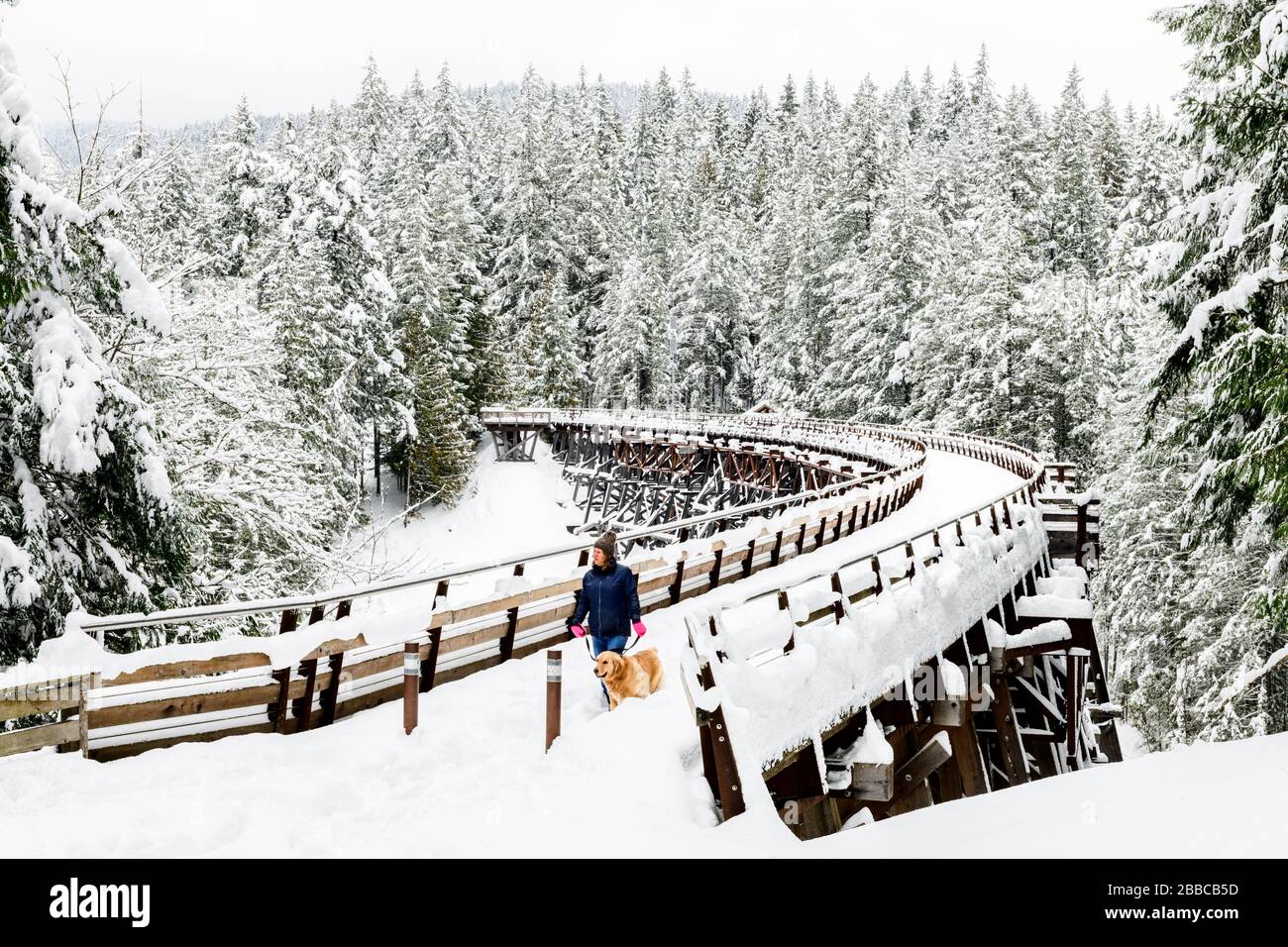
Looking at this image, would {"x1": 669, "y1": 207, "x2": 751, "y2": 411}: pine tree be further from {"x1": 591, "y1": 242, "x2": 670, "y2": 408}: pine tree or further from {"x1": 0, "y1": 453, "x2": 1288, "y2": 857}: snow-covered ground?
{"x1": 0, "y1": 453, "x2": 1288, "y2": 857}: snow-covered ground

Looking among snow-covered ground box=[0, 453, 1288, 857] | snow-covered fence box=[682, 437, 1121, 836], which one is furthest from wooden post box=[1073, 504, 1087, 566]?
snow-covered ground box=[0, 453, 1288, 857]

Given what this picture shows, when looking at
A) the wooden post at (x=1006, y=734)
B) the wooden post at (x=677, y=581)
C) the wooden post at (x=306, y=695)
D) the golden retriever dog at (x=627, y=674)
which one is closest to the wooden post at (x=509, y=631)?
the golden retriever dog at (x=627, y=674)

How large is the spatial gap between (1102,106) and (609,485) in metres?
58.7

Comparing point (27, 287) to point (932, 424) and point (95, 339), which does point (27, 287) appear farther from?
point (932, 424)

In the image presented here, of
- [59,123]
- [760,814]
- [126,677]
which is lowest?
[760,814]

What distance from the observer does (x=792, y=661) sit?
297 inches

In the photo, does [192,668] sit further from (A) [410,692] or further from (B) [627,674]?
(B) [627,674]

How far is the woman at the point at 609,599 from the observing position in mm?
8016

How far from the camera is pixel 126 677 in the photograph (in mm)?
6855

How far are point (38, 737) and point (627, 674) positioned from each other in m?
4.34

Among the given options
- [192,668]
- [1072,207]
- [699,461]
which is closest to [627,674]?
[192,668]

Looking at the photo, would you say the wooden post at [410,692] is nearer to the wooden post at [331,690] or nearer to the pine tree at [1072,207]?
the wooden post at [331,690]

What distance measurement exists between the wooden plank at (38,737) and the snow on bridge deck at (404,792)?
89 millimetres

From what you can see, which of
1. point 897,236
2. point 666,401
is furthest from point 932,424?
point 666,401
